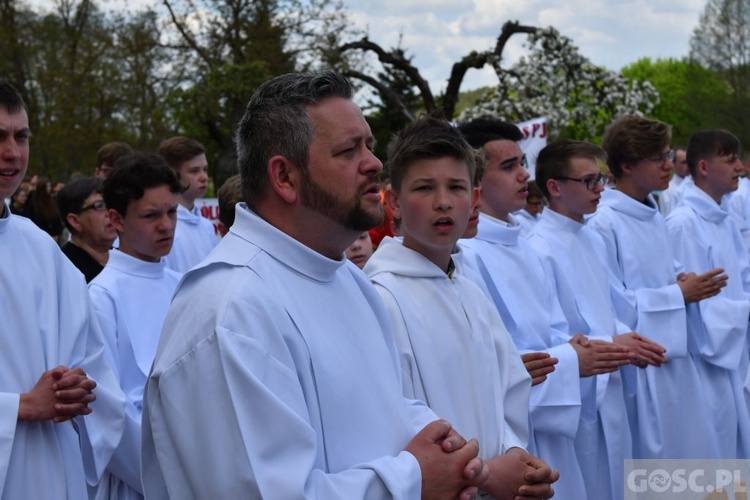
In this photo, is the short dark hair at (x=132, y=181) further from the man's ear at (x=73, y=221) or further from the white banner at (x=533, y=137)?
the white banner at (x=533, y=137)

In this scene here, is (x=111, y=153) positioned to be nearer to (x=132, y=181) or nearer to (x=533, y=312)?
(x=132, y=181)

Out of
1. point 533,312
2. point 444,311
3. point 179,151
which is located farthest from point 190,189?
point 444,311

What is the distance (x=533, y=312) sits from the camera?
17.2ft

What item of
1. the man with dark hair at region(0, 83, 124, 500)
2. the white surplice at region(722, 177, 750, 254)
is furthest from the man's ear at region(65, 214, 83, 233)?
the white surplice at region(722, 177, 750, 254)

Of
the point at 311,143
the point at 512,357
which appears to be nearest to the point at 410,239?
the point at 512,357

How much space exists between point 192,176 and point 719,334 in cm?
425

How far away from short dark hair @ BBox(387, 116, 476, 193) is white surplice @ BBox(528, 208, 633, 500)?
2.00 m

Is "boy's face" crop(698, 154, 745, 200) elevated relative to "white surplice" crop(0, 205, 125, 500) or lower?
elevated

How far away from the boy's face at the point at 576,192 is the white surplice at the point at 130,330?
243 centimetres

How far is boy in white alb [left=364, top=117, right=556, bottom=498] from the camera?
12.0 ft

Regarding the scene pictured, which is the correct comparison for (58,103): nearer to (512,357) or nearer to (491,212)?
(491,212)

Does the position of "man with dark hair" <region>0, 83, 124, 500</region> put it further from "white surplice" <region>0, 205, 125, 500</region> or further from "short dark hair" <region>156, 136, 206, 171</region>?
"short dark hair" <region>156, 136, 206, 171</region>

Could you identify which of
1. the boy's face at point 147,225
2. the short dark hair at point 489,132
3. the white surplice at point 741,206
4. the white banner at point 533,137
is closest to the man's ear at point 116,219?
the boy's face at point 147,225

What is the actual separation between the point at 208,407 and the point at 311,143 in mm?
785
